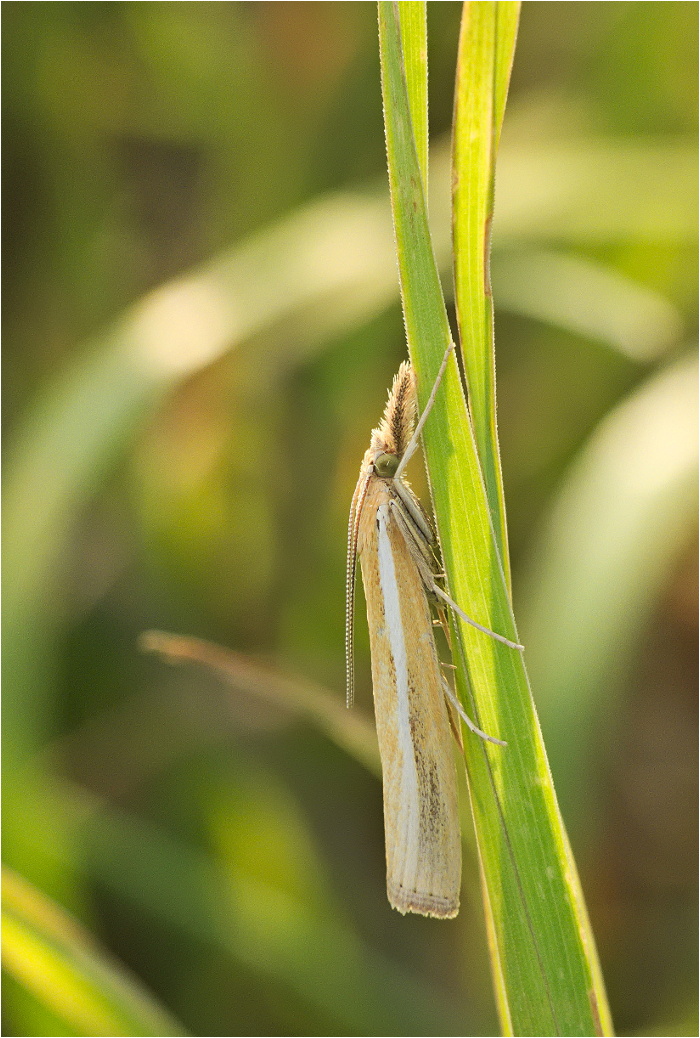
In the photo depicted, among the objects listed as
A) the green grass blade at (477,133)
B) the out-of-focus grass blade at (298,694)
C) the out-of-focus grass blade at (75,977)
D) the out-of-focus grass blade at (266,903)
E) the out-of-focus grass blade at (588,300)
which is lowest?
the out-of-focus grass blade at (266,903)

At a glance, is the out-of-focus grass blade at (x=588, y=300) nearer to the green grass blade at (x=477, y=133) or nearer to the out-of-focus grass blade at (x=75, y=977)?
the green grass blade at (x=477, y=133)

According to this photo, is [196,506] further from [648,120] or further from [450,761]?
[648,120]

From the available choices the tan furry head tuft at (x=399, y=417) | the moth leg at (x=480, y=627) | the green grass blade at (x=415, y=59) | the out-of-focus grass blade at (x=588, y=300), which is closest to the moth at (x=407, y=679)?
the tan furry head tuft at (x=399, y=417)

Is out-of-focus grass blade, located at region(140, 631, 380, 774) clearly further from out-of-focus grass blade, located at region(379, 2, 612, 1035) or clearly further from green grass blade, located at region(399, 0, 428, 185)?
green grass blade, located at region(399, 0, 428, 185)

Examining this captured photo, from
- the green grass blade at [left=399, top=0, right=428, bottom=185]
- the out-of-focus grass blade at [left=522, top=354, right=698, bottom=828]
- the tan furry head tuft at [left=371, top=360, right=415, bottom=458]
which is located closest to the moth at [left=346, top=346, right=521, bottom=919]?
the tan furry head tuft at [left=371, top=360, right=415, bottom=458]

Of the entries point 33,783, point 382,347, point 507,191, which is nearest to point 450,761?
point 33,783

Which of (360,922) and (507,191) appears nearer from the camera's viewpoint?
(360,922)

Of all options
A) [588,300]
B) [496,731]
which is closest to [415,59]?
[496,731]
